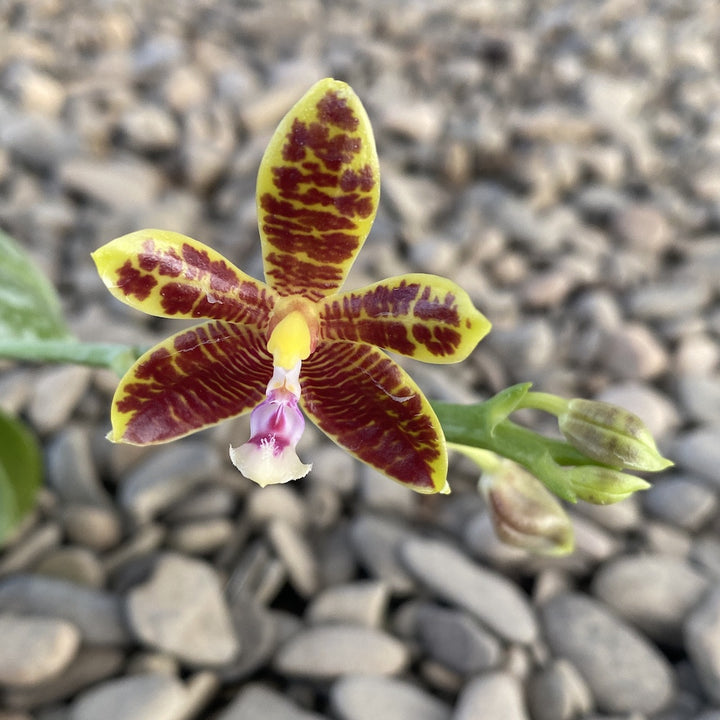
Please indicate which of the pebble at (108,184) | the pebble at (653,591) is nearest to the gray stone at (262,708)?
the pebble at (653,591)

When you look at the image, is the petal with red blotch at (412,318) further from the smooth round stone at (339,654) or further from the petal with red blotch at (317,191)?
the smooth round stone at (339,654)

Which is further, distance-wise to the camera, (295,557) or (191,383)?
(295,557)

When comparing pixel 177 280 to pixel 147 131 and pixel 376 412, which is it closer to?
pixel 376 412

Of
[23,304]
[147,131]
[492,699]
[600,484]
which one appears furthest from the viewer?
[147,131]

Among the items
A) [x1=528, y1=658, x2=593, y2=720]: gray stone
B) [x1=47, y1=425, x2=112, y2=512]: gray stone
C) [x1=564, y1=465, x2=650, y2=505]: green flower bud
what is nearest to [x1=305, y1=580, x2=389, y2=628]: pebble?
[x1=528, y1=658, x2=593, y2=720]: gray stone

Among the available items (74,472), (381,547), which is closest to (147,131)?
(74,472)

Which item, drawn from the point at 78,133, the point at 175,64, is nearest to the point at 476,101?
the point at 175,64

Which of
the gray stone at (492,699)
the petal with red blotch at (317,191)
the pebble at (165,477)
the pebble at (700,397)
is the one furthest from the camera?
the pebble at (700,397)
